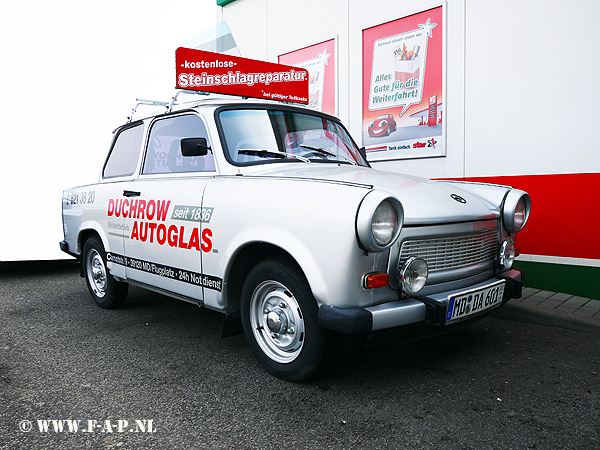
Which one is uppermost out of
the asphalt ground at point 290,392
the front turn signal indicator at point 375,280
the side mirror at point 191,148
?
the side mirror at point 191,148

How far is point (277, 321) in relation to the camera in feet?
9.44

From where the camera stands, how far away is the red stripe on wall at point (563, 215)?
4613 mm

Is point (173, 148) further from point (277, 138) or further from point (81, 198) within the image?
point (81, 198)

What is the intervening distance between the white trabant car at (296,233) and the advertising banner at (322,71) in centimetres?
306

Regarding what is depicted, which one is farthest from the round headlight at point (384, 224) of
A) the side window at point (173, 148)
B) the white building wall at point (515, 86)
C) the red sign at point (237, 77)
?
the white building wall at point (515, 86)

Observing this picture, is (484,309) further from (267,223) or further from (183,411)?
(183,411)

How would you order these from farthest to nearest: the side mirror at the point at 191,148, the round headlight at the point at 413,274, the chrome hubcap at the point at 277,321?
1. the side mirror at the point at 191,148
2. the chrome hubcap at the point at 277,321
3. the round headlight at the point at 413,274

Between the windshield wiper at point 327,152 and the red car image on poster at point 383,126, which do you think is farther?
the red car image on poster at point 383,126

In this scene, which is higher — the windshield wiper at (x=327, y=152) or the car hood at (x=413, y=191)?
the windshield wiper at (x=327, y=152)

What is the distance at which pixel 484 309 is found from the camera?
2943mm

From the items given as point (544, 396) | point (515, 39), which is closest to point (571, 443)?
point (544, 396)

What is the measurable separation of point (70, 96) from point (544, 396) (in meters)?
6.02

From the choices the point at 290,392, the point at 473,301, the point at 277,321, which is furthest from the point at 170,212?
the point at 473,301

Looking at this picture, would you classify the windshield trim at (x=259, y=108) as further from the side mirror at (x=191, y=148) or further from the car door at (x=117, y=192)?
the car door at (x=117, y=192)
